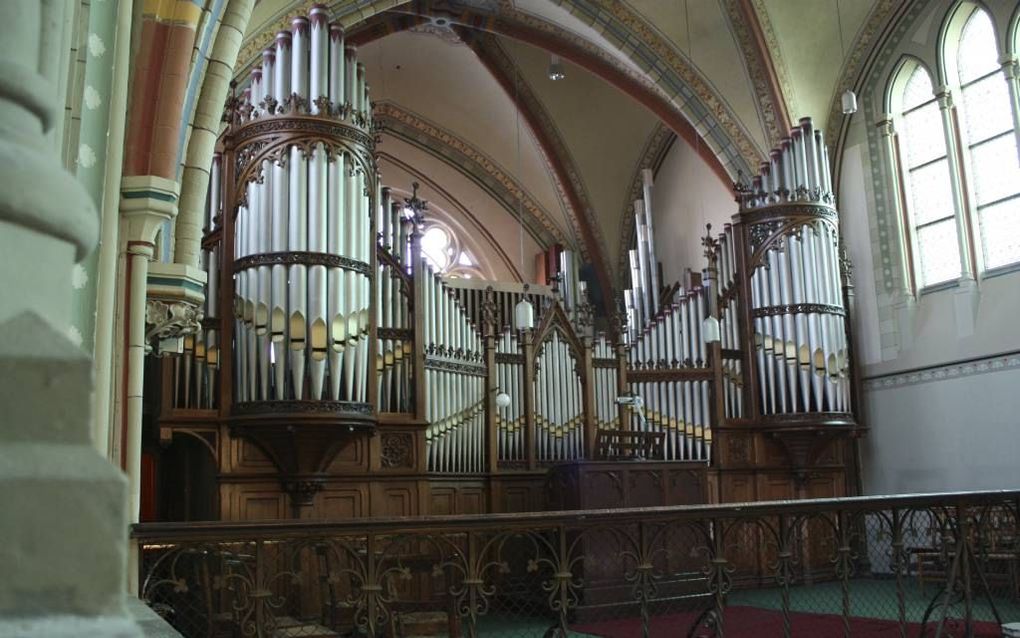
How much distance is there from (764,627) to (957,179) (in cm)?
588

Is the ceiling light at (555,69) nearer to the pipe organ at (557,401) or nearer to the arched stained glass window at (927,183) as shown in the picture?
the arched stained glass window at (927,183)

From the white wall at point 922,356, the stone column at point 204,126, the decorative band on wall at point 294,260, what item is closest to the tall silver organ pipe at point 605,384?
the white wall at point 922,356

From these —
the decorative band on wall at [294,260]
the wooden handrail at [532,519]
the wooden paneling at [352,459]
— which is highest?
the decorative band on wall at [294,260]

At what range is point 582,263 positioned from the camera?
16047 millimetres

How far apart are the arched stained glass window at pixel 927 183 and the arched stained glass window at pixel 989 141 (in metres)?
0.31

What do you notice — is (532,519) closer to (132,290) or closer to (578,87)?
(132,290)

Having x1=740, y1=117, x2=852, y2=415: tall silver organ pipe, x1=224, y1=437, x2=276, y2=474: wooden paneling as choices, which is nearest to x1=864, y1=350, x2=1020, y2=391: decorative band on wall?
x1=740, y1=117, x2=852, y2=415: tall silver organ pipe

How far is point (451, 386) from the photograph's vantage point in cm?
948

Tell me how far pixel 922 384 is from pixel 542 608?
16.5 ft

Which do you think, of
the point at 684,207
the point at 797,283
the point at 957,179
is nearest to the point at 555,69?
the point at 684,207

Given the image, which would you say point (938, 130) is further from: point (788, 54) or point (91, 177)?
point (91, 177)

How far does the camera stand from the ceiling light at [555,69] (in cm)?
1343

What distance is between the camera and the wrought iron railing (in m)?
4.20

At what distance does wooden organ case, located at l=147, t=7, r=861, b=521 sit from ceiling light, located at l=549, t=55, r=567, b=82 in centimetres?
338
